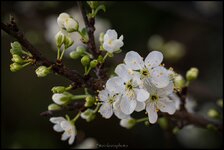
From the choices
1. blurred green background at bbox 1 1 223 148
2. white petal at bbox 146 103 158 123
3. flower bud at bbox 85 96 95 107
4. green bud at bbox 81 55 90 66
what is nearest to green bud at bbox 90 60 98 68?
green bud at bbox 81 55 90 66

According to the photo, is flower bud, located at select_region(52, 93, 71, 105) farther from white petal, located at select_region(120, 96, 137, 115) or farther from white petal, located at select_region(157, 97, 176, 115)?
white petal, located at select_region(157, 97, 176, 115)

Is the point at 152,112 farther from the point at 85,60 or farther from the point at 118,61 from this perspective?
the point at 118,61

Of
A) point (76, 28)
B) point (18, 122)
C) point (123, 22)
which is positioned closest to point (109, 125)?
point (18, 122)

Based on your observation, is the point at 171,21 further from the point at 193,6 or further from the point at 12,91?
the point at 12,91

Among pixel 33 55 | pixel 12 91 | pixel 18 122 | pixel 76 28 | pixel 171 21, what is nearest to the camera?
pixel 33 55

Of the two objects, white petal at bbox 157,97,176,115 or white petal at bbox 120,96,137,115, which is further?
white petal at bbox 157,97,176,115

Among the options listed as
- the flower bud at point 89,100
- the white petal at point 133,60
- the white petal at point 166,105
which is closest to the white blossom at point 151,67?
the white petal at point 133,60

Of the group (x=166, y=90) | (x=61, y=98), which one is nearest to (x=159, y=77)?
(x=166, y=90)
